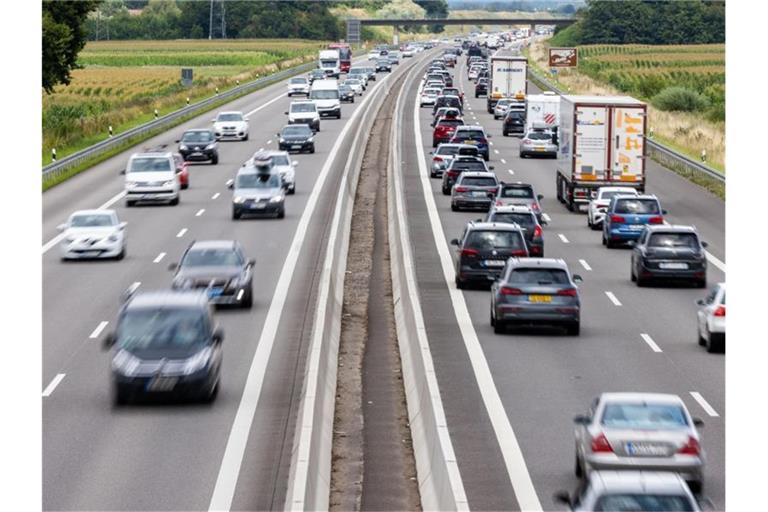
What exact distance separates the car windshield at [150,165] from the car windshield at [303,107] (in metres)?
31.1

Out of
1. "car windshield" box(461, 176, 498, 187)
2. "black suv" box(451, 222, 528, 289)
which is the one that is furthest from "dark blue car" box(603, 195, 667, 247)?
"black suv" box(451, 222, 528, 289)

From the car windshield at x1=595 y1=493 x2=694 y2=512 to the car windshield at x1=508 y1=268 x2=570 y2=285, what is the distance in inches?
675

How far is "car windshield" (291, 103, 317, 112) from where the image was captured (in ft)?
289

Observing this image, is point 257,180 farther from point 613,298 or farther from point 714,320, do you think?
point 714,320

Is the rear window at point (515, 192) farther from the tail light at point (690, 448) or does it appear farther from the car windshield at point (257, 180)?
the tail light at point (690, 448)

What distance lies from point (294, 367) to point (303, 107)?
5992 cm

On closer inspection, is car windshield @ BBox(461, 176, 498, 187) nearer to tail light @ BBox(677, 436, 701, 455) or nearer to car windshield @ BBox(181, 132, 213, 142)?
car windshield @ BBox(181, 132, 213, 142)

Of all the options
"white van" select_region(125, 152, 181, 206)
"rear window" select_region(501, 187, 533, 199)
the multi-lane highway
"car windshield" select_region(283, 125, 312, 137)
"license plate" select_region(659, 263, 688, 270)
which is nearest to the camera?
the multi-lane highway

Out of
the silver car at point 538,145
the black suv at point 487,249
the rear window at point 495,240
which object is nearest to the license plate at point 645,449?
the black suv at point 487,249

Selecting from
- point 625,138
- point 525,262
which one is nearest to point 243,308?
point 525,262

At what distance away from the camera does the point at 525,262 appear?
33.2 meters

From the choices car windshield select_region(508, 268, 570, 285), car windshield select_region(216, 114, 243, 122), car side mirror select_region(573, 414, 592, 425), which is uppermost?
car windshield select_region(216, 114, 243, 122)

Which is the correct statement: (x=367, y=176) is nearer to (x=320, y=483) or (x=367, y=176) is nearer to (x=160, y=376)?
(x=160, y=376)
